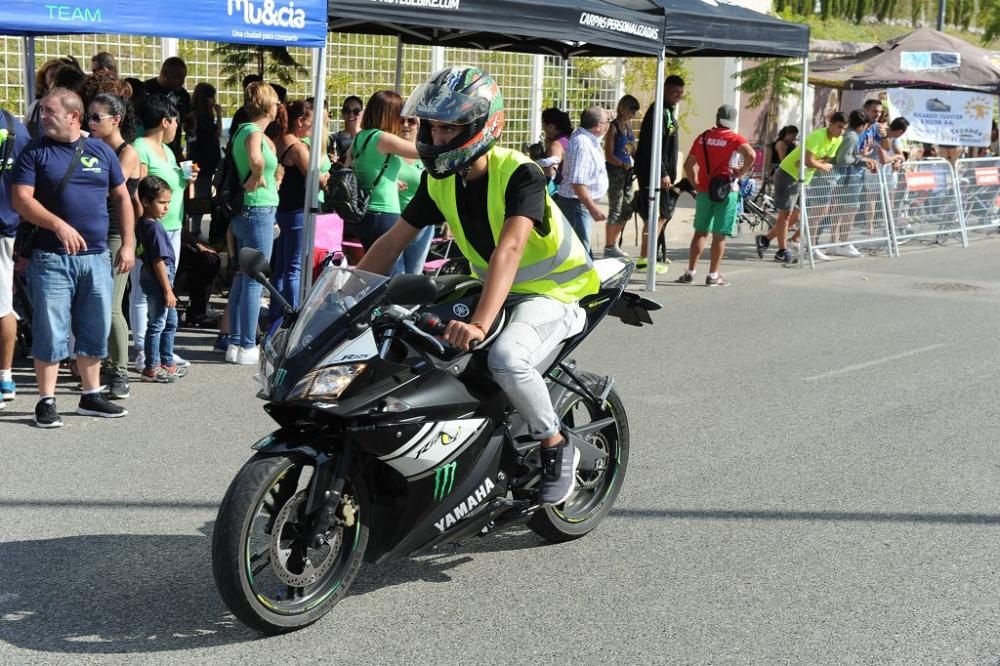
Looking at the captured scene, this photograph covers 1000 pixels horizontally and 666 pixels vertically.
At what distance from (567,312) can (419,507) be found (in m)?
1.00

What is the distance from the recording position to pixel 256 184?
8711 millimetres

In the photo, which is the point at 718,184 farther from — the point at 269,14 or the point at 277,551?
the point at 277,551

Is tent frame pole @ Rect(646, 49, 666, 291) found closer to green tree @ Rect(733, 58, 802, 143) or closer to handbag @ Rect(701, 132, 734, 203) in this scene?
handbag @ Rect(701, 132, 734, 203)

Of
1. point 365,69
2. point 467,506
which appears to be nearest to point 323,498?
point 467,506

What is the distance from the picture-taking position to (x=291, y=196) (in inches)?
369

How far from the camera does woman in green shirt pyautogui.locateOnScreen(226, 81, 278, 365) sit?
8734 mm

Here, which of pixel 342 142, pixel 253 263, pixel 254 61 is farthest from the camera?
pixel 254 61

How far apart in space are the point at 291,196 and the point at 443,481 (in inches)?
204

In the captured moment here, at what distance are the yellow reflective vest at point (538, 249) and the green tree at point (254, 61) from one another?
11.2 meters

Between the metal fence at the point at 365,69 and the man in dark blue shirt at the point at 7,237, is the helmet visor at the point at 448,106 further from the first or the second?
the metal fence at the point at 365,69

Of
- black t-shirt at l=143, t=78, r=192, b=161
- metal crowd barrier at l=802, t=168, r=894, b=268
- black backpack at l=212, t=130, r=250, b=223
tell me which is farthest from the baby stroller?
black backpack at l=212, t=130, r=250, b=223

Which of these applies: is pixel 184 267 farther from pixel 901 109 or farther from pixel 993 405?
pixel 901 109

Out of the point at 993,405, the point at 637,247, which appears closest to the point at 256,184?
the point at 993,405

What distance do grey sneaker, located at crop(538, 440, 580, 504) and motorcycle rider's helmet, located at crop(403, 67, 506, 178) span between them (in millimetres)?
1167
